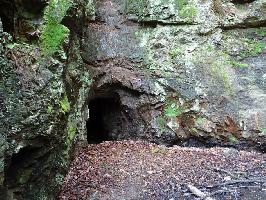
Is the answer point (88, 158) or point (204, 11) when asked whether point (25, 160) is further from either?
point (204, 11)

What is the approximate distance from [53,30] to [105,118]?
14.0 ft

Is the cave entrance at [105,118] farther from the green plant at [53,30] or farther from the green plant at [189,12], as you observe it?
the green plant at [53,30]

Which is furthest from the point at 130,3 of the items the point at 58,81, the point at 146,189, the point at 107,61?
the point at 146,189

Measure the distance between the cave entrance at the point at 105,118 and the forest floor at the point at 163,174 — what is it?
1.69 m

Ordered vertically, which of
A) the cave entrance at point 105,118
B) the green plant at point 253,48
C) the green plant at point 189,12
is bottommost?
the cave entrance at point 105,118

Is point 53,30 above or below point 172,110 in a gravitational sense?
above

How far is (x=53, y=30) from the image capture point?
554cm

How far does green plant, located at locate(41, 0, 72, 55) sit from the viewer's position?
533 cm

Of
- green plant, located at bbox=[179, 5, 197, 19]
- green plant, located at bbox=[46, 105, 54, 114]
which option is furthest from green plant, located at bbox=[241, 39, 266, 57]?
green plant, located at bbox=[46, 105, 54, 114]

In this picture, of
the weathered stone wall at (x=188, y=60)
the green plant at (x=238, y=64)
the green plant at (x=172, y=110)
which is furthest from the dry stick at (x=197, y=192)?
the green plant at (x=238, y=64)

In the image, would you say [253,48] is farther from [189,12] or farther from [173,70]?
[173,70]

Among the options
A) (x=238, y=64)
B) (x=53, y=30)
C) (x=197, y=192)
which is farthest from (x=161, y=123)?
(x=53, y=30)

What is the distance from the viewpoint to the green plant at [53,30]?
17.5 feet

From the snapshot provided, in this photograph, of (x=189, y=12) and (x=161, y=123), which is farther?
(x=189, y=12)
